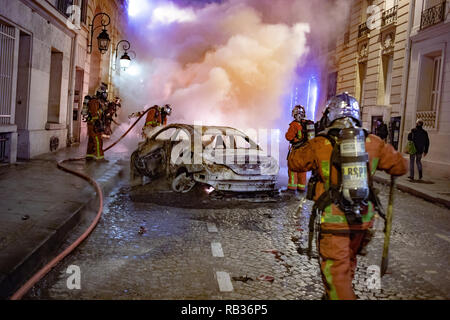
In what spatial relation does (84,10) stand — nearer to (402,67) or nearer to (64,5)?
(64,5)

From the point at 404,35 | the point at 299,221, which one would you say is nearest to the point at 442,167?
the point at 404,35

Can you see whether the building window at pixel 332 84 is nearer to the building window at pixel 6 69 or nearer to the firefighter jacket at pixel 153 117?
the firefighter jacket at pixel 153 117

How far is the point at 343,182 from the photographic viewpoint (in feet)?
9.21

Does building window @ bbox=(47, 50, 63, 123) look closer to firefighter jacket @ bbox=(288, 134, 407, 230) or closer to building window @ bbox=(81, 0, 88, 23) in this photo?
building window @ bbox=(81, 0, 88, 23)

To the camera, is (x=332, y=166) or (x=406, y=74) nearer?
(x=332, y=166)

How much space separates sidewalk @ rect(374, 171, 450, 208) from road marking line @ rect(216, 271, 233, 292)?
6.13 m

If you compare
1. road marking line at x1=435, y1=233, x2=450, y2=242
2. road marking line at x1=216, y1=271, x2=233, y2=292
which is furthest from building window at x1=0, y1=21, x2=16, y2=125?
road marking line at x1=435, y1=233, x2=450, y2=242

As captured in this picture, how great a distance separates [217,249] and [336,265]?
6.65 feet

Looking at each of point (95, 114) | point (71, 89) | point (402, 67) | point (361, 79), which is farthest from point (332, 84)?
point (95, 114)

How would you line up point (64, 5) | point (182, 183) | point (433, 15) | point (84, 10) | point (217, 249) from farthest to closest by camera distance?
1. point (84, 10)
2. point (433, 15)
3. point (64, 5)
4. point (182, 183)
5. point (217, 249)

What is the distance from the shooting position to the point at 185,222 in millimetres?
5785

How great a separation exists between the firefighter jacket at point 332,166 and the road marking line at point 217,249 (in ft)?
5.22
